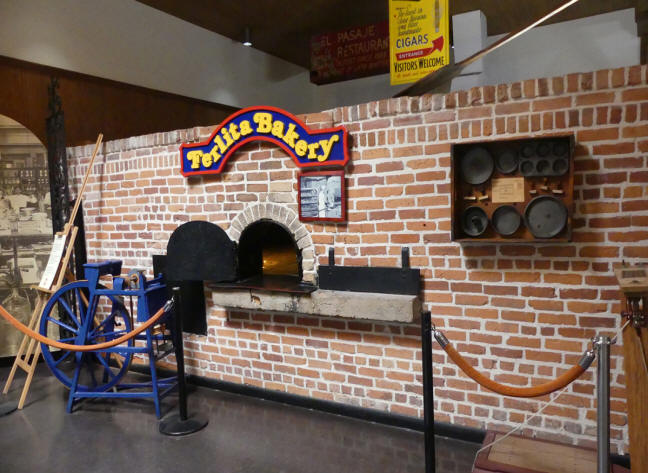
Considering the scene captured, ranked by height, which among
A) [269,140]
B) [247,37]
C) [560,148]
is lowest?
[560,148]

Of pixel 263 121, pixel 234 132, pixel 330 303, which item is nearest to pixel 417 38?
pixel 263 121

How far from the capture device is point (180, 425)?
3.70m

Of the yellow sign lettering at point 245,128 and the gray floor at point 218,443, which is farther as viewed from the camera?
the yellow sign lettering at point 245,128

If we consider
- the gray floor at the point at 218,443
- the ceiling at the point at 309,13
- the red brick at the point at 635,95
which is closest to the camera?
the red brick at the point at 635,95

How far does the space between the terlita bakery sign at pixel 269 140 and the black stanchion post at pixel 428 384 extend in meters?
1.36

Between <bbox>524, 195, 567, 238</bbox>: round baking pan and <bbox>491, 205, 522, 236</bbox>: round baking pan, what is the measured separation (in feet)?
0.21

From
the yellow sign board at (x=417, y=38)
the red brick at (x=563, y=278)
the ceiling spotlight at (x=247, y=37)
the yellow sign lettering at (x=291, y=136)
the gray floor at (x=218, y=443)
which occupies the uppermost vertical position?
the ceiling spotlight at (x=247, y=37)

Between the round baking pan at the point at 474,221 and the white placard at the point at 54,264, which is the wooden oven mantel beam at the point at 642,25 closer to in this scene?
the round baking pan at the point at 474,221

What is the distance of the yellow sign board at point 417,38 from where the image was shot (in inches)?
198

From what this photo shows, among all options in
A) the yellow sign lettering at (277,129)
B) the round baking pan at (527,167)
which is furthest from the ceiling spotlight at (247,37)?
the round baking pan at (527,167)

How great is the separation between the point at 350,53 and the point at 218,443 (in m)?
6.08

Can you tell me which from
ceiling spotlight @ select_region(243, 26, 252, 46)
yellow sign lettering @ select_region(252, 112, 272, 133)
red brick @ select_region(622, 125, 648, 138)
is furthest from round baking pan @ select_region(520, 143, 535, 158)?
ceiling spotlight @ select_region(243, 26, 252, 46)

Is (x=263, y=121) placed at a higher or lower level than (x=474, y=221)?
higher

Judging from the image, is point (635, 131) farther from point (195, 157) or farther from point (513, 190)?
point (195, 157)
